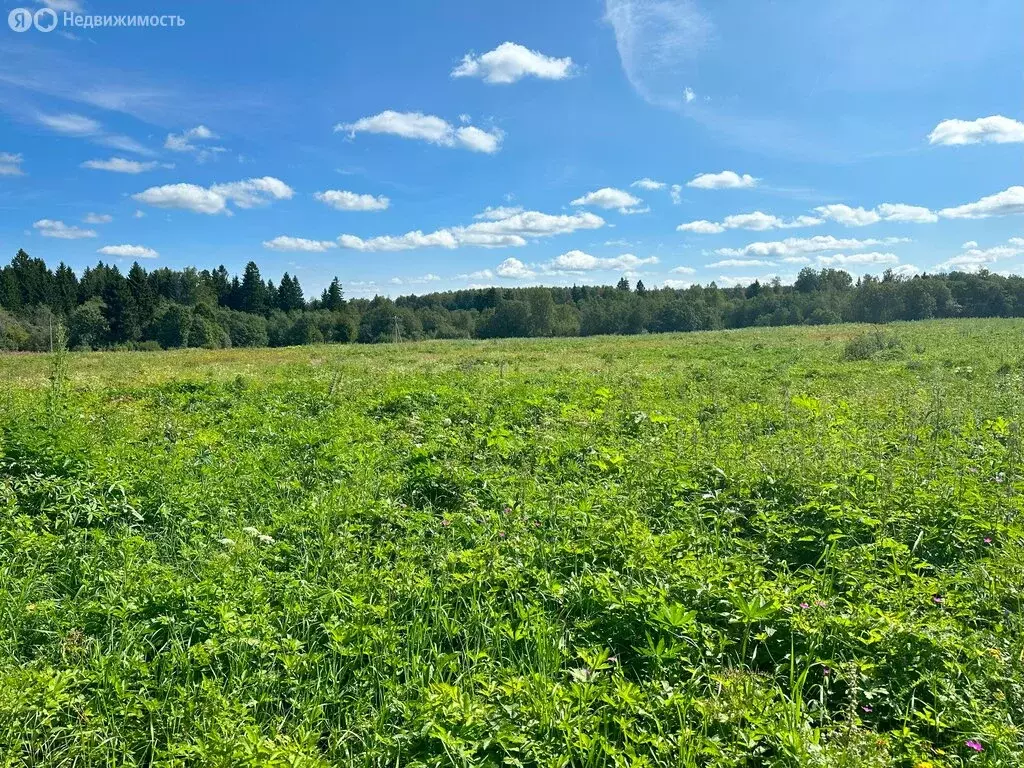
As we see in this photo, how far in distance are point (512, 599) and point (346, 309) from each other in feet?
342

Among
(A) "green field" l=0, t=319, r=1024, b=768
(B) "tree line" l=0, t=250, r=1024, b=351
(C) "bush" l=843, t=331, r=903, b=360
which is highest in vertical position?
(B) "tree line" l=0, t=250, r=1024, b=351

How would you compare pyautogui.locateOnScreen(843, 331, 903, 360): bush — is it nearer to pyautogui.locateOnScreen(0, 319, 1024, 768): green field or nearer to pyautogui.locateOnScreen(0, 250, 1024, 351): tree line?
pyautogui.locateOnScreen(0, 319, 1024, 768): green field

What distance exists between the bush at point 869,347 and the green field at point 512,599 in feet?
42.8

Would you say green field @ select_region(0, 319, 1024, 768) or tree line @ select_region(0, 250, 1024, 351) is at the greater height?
tree line @ select_region(0, 250, 1024, 351)

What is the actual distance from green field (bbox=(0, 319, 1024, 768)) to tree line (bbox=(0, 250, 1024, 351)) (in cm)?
7128

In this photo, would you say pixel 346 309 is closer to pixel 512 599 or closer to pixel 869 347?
pixel 869 347

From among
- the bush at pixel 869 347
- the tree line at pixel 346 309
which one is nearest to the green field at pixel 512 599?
the bush at pixel 869 347

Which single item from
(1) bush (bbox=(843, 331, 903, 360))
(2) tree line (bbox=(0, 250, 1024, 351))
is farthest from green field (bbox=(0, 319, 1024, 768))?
(2) tree line (bbox=(0, 250, 1024, 351))

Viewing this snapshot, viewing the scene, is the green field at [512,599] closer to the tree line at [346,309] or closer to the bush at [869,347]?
the bush at [869,347]

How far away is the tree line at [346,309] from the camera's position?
253 feet

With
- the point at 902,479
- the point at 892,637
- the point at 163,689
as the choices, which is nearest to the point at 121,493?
the point at 163,689

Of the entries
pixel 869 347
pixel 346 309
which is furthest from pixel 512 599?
pixel 346 309

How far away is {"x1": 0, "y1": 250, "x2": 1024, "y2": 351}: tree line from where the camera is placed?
7712cm

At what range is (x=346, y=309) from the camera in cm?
10275
